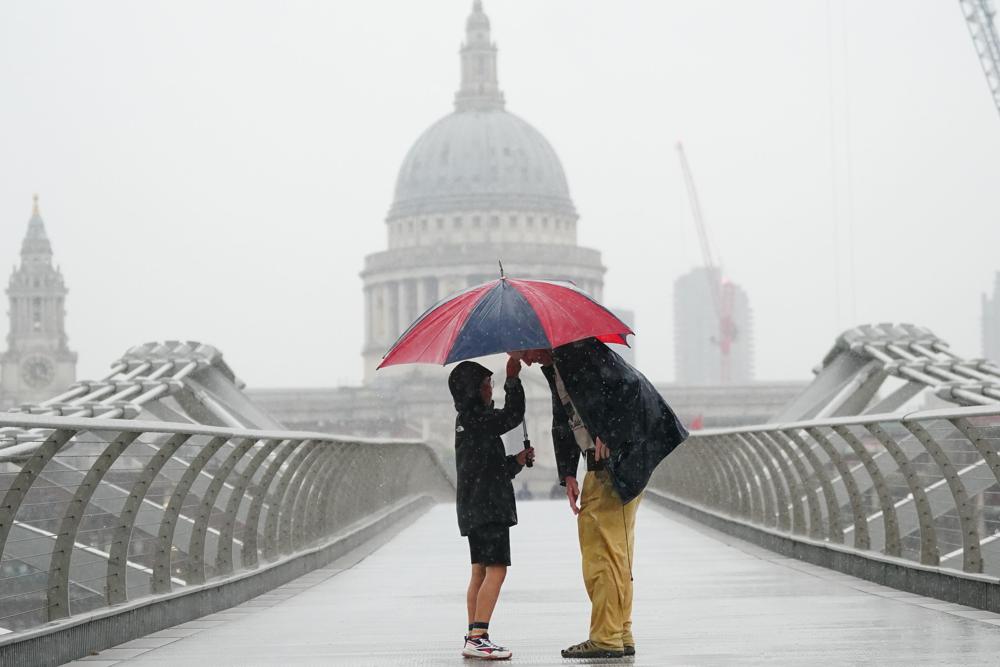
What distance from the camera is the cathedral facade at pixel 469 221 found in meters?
154

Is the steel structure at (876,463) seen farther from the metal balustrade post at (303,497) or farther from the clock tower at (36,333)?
the clock tower at (36,333)

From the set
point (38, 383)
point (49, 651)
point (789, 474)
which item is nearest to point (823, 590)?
point (789, 474)

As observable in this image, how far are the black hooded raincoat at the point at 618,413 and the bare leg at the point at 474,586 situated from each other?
0.67 m

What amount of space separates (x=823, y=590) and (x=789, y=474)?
3743mm

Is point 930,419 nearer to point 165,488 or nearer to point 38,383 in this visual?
point 165,488

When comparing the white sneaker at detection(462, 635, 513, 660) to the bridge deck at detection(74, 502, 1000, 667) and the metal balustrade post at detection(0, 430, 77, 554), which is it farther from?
the metal balustrade post at detection(0, 430, 77, 554)

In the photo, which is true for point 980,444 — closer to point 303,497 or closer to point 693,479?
point 303,497

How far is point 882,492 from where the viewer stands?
13.3 metres

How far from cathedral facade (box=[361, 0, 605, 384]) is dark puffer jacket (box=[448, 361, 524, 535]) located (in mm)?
139060

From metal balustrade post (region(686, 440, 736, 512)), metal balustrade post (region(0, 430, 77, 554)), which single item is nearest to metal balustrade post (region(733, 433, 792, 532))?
metal balustrade post (region(686, 440, 736, 512))

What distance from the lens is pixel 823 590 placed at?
13.4m

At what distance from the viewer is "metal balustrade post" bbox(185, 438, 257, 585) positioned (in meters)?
11.7

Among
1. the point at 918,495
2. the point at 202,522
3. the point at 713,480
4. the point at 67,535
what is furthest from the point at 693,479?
the point at 67,535

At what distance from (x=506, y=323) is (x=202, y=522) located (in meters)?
3.11
